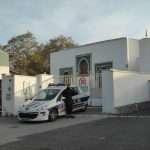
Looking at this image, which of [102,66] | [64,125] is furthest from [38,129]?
[102,66]

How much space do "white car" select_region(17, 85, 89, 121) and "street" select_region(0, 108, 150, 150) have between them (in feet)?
1.29

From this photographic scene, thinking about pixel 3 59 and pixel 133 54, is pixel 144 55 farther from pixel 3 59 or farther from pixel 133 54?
pixel 3 59

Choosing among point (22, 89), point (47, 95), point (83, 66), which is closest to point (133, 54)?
point (83, 66)

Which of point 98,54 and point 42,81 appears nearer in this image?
point 42,81

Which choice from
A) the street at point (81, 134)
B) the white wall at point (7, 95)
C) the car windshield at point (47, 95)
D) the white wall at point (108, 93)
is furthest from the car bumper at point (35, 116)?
the white wall at point (7, 95)

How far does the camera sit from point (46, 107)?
16.8 m

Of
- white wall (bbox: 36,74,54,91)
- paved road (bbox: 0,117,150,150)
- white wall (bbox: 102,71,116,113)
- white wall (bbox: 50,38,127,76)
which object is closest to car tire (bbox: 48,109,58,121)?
paved road (bbox: 0,117,150,150)

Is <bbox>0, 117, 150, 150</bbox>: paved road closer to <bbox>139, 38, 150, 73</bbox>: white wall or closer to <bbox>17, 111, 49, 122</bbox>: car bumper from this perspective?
<bbox>17, 111, 49, 122</bbox>: car bumper

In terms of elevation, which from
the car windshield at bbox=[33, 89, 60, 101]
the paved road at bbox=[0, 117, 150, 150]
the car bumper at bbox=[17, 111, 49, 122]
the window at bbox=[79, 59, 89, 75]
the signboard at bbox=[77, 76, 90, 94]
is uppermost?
the window at bbox=[79, 59, 89, 75]

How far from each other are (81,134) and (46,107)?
4450 millimetres

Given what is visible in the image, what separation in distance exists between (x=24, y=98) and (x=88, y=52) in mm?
9946

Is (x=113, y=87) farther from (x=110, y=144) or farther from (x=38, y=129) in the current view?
(x=110, y=144)

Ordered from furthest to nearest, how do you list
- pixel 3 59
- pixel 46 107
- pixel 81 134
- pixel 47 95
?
pixel 3 59
pixel 47 95
pixel 46 107
pixel 81 134

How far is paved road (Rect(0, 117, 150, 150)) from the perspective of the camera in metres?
10.5
